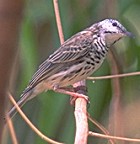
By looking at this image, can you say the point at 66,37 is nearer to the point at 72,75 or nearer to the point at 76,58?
the point at 76,58

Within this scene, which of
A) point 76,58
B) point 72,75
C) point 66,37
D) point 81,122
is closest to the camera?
point 81,122

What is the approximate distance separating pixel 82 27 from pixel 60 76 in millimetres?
352

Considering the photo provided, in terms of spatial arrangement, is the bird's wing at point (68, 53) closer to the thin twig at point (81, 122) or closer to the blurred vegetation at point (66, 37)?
the blurred vegetation at point (66, 37)

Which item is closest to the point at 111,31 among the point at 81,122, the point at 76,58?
the point at 76,58

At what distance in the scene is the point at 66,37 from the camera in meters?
2.56

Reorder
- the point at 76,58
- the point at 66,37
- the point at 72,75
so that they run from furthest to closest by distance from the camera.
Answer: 1. the point at 66,37
2. the point at 76,58
3. the point at 72,75

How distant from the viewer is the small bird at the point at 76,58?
2238mm

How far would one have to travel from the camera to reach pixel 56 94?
2461mm

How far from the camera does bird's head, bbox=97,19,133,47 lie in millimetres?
2186

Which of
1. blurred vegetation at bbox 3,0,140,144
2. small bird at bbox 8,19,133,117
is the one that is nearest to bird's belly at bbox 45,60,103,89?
small bird at bbox 8,19,133,117

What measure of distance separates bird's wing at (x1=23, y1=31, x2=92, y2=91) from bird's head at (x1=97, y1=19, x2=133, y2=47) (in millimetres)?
100

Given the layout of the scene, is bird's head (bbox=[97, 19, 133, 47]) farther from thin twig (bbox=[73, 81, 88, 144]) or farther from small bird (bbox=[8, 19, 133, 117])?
thin twig (bbox=[73, 81, 88, 144])

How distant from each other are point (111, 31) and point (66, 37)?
330 millimetres

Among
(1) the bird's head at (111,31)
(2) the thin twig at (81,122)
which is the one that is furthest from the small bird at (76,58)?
(2) the thin twig at (81,122)
